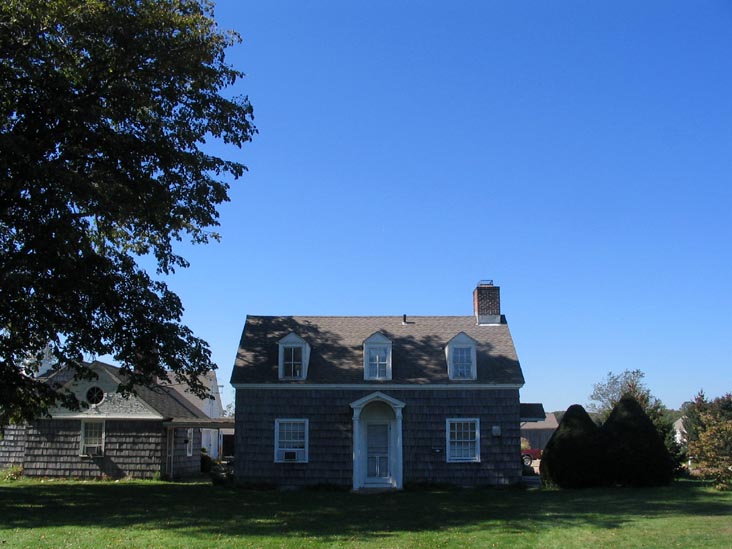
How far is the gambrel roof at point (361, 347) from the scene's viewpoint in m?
26.6

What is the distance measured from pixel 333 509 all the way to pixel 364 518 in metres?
2.06

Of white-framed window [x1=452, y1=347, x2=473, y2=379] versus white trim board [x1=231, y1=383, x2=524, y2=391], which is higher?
white-framed window [x1=452, y1=347, x2=473, y2=379]

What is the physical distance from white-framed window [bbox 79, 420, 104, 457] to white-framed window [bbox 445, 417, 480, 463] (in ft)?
44.0

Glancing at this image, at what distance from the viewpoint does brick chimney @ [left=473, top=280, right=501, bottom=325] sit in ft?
96.8

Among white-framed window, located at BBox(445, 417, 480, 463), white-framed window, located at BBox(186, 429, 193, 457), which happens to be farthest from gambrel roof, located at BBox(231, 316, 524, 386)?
white-framed window, located at BBox(186, 429, 193, 457)

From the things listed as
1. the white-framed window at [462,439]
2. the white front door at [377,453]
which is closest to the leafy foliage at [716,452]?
the white-framed window at [462,439]

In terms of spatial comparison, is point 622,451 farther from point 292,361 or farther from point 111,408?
point 111,408

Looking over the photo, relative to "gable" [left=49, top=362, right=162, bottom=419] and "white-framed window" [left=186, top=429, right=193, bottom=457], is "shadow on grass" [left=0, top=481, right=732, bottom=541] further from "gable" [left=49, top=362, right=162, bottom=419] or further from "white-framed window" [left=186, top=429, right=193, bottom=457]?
"white-framed window" [left=186, top=429, right=193, bottom=457]

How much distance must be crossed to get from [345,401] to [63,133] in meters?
12.6

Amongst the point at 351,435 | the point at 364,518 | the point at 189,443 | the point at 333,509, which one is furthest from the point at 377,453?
the point at 189,443

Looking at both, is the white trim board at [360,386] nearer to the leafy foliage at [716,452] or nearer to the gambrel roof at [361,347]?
the gambrel roof at [361,347]

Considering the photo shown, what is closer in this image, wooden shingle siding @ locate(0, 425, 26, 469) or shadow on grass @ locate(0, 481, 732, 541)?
shadow on grass @ locate(0, 481, 732, 541)

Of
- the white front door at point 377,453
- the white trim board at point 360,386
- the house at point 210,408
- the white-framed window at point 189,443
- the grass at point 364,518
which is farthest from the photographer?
the house at point 210,408

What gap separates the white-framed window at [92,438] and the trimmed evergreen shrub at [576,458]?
1672 cm
